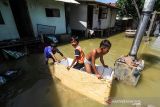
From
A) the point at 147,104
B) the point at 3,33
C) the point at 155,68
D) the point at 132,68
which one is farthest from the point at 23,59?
the point at 155,68

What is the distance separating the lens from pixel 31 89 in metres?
4.48

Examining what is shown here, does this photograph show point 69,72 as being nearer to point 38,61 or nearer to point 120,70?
point 120,70

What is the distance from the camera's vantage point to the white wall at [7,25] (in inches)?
296

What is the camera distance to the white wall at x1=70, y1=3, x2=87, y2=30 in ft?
38.6

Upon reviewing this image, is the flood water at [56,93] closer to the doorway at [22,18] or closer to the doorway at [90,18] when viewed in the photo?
the doorway at [22,18]

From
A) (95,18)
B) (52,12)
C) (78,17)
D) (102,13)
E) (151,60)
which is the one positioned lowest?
(151,60)

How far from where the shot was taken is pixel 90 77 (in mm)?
3557

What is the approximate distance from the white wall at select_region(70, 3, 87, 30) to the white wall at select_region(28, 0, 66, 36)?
187 cm

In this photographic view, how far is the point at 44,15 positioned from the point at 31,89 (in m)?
6.35

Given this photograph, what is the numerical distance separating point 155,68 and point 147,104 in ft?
9.34

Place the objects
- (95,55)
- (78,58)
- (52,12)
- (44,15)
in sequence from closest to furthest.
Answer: (95,55), (78,58), (44,15), (52,12)

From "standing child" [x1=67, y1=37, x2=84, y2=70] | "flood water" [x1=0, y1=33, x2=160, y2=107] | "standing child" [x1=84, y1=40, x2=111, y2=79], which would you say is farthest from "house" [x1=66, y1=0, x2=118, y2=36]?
"standing child" [x1=84, y1=40, x2=111, y2=79]

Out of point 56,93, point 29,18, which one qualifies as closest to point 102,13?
point 29,18

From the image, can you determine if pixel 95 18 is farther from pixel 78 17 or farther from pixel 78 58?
pixel 78 58
